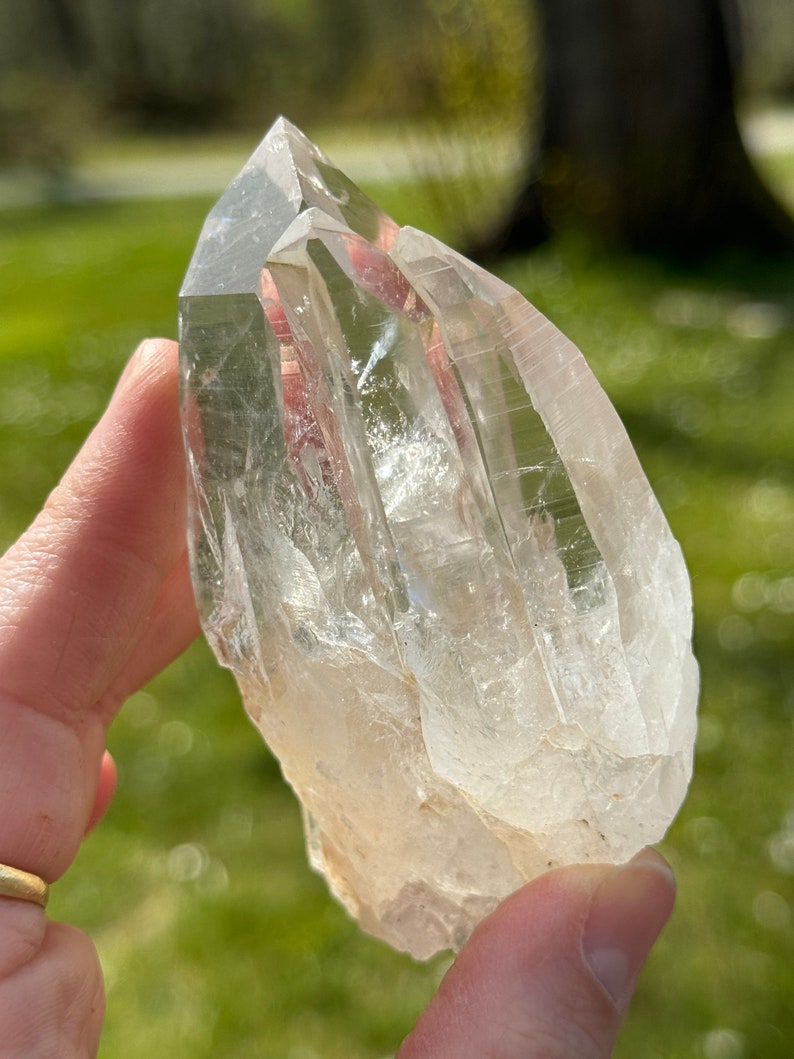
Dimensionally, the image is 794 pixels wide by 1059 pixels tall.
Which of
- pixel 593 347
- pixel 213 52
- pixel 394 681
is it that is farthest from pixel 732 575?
pixel 213 52

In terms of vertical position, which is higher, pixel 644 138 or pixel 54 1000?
pixel 54 1000

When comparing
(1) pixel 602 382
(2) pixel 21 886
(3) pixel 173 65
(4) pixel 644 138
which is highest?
(2) pixel 21 886

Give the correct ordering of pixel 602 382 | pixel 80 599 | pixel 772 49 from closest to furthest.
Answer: pixel 80 599 → pixel 602 382 → pixel 772 49

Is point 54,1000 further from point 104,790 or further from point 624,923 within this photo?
point 624,923

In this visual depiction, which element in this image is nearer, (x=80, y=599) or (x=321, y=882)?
(x=80, y=599)

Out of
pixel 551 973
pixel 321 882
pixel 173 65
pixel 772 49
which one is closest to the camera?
pixel 551 973

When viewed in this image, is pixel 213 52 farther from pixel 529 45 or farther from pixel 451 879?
pixel 451 879

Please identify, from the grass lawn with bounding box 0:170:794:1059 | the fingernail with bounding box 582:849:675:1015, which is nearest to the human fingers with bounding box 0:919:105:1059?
the fingernail with bounding box 582:849:675:1015

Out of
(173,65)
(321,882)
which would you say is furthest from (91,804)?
(173,65)

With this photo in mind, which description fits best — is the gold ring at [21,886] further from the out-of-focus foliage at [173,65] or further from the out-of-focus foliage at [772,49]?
the out-of-focus foliage at [772,49]
